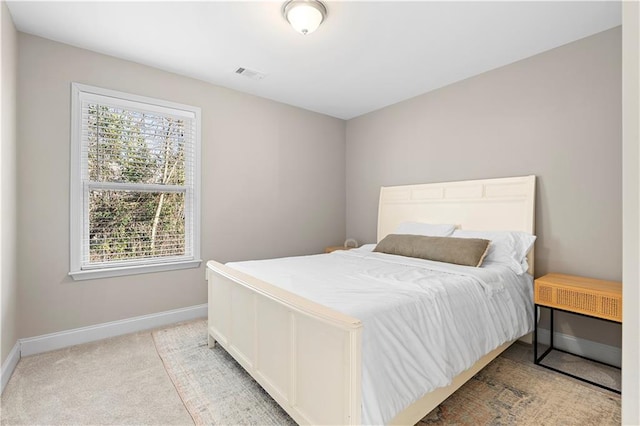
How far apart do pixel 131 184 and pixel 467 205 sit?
130 inches

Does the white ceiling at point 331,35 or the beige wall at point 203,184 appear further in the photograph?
the beige wall at point 203,184

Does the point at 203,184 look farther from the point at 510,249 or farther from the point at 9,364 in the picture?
the point at 510,249

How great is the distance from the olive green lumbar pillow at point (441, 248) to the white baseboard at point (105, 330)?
6.98ft

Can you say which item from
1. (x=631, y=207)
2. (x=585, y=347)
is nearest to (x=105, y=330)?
(x=631, y=207)

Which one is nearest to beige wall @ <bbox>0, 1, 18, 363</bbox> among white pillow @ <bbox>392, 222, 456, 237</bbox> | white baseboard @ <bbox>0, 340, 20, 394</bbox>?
white baseboard @ <bbox>0, 340, 20, 394</bbox>

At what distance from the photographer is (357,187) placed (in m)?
4.54

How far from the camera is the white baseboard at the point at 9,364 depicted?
201cm

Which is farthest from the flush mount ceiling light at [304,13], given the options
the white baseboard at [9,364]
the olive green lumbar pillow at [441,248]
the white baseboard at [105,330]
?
the white baseboard at [9,364]

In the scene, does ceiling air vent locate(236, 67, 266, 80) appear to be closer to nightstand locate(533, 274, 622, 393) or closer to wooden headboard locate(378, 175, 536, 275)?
wooden headboard locate(378, 175, 536, 275)

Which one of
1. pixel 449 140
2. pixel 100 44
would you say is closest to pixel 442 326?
pixel 449 140

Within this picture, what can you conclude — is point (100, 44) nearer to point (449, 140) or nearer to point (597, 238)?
point (449, 140)

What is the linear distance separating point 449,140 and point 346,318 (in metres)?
2.79

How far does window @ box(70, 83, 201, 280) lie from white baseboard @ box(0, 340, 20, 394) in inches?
24.1

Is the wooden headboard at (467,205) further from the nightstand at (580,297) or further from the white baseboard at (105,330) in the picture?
the white baseboard at (105,330)
